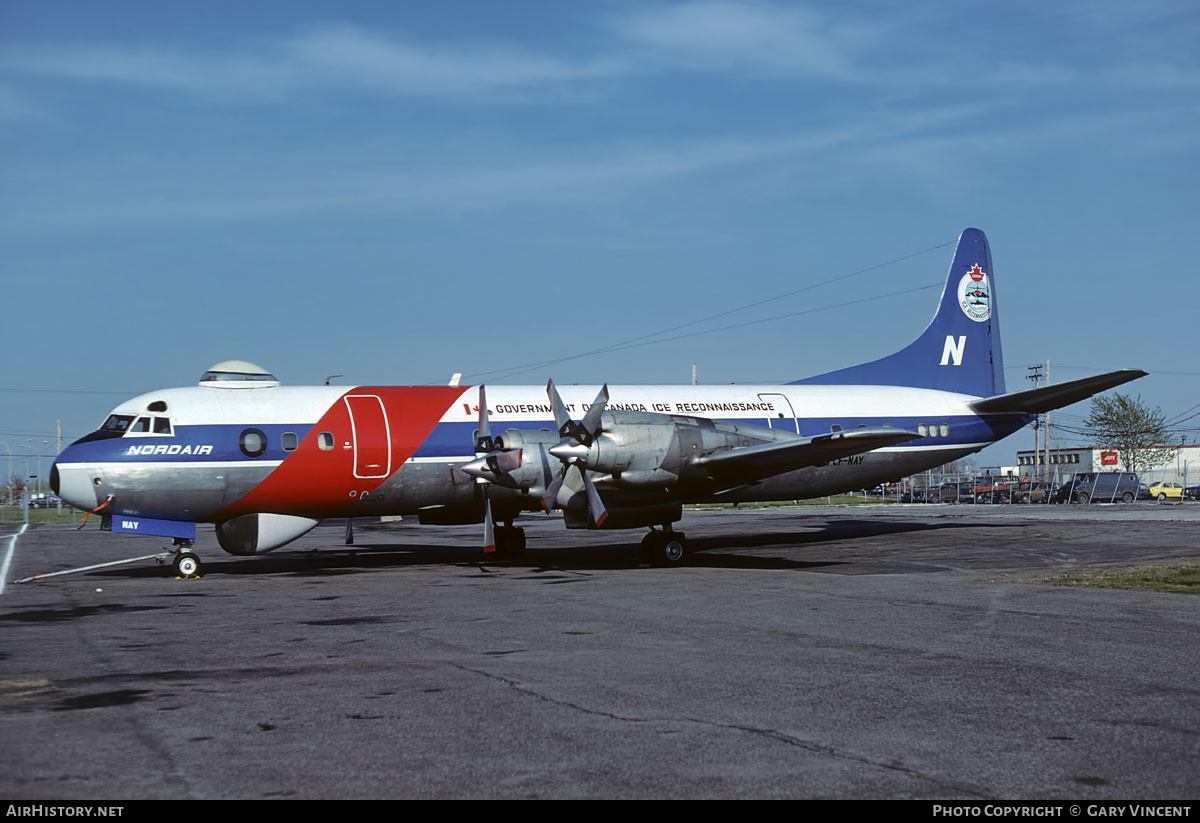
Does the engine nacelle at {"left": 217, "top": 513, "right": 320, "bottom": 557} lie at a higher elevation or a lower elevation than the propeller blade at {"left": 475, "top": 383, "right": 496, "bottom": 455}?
lower

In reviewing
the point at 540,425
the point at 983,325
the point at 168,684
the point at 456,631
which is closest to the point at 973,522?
the point at 983,325

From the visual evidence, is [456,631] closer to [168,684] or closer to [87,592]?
[168,684]

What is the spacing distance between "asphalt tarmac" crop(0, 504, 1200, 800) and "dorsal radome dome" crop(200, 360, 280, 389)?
220 inches

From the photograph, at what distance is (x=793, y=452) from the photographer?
A: 77.0 ft

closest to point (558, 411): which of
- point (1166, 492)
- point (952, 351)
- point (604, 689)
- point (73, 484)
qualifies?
point (73, 484)

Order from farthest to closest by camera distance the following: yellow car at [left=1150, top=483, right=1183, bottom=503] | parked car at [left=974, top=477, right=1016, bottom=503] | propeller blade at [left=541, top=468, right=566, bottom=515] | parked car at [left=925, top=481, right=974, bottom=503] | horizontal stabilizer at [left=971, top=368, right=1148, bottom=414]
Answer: parked car at [left=974, top=477, right=1016, bottom=503] < parked car at [left=925, top=481, right=974, bottom=503] < yellow car at [left=1150, top=483, right=1183, bottom=503] < horizontal stabilizer at [left=971, top=368, right=1148, bottom=414] < propeller blade at [left=541, top=468, right=566, bottom=515]

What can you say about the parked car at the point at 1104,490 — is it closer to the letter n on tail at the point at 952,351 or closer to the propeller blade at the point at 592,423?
the letter n on tail at the point at 952,351

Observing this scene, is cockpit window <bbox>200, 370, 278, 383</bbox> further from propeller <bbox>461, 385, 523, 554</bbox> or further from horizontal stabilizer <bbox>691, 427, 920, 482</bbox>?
horizontal stabilizer <bbox>691, 427, 920, 482</bbox>

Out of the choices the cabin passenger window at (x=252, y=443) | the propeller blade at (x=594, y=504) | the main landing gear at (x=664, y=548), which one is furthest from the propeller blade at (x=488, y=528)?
the cabin passenger window at (x=252, y=443)

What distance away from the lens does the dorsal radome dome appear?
2531 cm

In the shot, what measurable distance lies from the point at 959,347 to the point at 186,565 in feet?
78.4

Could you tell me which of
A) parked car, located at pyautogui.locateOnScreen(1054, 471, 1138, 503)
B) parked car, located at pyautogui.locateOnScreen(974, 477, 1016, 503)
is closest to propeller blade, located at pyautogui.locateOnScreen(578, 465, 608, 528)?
parked car, located at pyautogui.locateOnScreen(1054, 471, 1138, 503)

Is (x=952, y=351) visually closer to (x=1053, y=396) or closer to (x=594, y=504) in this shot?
(x=1053, y=396)

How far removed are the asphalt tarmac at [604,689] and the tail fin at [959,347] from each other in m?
11.9
